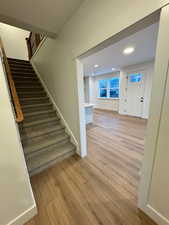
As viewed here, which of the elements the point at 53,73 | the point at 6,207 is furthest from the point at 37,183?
the point at 53,73

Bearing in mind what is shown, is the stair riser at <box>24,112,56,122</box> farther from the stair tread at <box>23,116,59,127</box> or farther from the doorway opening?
the doorway opening

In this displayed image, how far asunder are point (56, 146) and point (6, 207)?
1.31 metres

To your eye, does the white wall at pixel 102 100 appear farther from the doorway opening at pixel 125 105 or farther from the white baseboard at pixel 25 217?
the white baseboard at pixel 25 217

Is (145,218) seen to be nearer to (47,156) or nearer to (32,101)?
(47,156)

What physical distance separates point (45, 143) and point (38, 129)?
47 centimetres

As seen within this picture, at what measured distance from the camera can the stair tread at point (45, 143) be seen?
78.1 inches

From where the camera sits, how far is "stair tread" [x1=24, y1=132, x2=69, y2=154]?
1983mm

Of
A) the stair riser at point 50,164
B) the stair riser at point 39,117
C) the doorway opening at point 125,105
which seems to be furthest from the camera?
the stair riser at point 39,117

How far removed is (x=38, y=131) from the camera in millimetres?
2359

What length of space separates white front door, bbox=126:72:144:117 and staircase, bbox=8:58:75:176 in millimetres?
3921

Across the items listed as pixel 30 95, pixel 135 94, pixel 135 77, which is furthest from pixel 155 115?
pixel 135 77

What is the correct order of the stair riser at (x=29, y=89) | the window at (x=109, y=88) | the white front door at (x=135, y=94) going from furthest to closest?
the window at (x=109, y=88) → the white front door at (x=135, y=94) → the stair riser at (x=29, y=89)

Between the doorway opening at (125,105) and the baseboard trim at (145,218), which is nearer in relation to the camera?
the baseboard trim at (145,218)

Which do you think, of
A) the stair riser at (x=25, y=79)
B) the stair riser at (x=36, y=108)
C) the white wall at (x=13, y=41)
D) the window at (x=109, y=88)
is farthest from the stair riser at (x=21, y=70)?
the window at (x=109, y=88)
